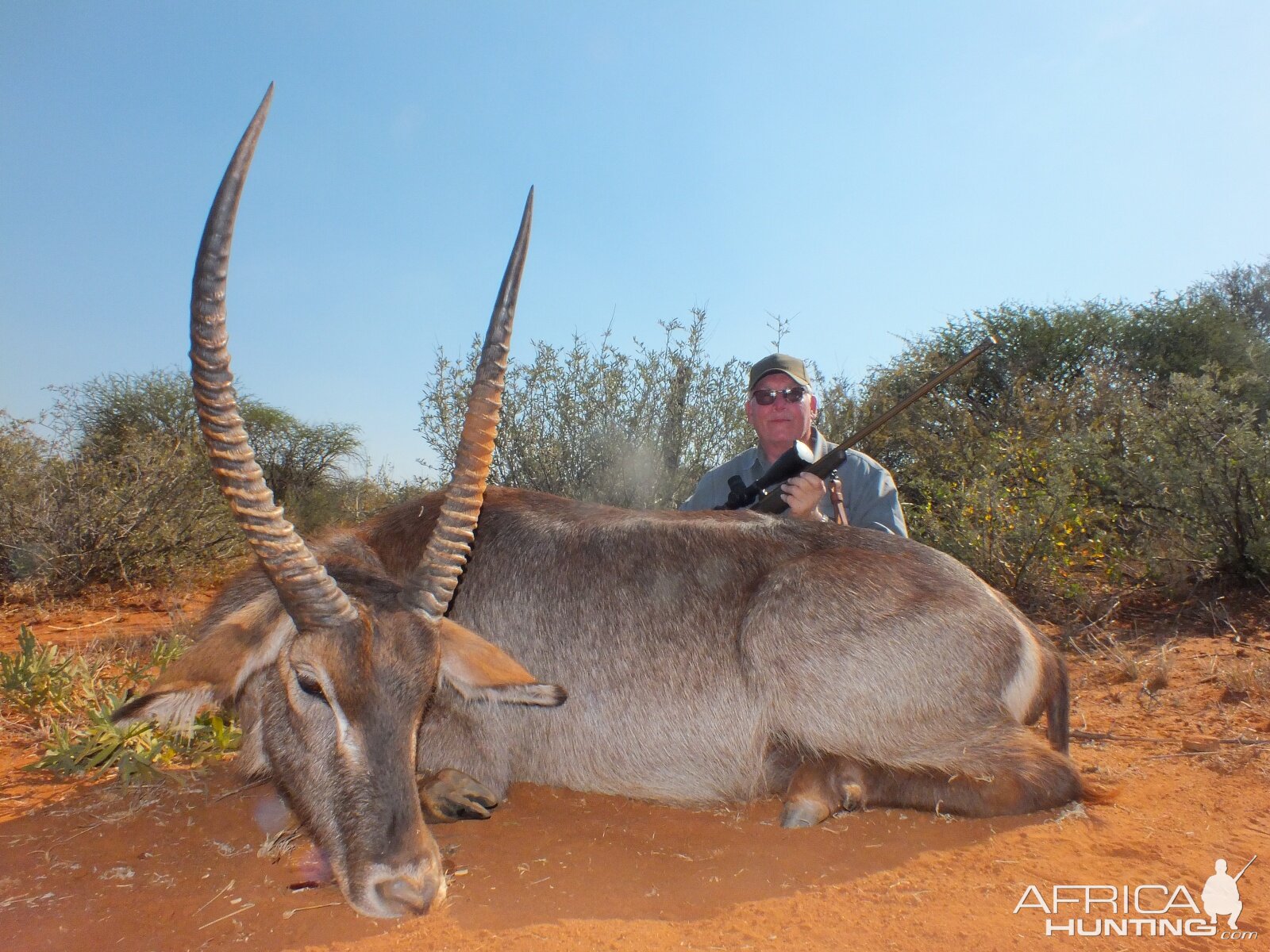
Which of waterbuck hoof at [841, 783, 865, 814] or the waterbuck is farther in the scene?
waterbuck hoof at [841, 783, 865, 814]

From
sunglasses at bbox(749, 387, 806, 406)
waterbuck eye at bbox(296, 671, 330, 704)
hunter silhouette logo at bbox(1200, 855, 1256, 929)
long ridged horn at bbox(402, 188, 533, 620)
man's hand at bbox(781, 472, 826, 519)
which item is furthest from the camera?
sunglasses at bbox(749, 387, 806, 406)

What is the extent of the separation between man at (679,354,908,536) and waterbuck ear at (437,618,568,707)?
2.67m

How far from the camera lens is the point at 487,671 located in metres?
3.37

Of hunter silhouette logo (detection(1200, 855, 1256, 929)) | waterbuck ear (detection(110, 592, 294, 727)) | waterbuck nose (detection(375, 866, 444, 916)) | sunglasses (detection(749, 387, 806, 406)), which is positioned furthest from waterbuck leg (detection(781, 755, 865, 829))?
sunglasses (detection(749, 387, 806, 406))

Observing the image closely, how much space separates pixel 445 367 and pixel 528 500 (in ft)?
19.5

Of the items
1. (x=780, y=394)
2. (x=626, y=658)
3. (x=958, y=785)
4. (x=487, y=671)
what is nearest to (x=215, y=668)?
(x=487, y=671)

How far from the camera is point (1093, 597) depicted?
7.97 m

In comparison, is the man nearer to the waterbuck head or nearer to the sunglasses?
the sunglasses

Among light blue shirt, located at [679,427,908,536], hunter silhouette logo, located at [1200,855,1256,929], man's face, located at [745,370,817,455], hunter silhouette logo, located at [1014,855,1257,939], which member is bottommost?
hunter silhouette logo, located at [1014,855,1257,939]

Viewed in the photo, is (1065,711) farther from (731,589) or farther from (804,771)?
(731,589)

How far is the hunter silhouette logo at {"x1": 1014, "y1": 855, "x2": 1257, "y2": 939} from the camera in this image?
285cm

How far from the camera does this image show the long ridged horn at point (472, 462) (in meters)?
3.33

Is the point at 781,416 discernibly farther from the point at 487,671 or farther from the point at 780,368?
the point at 487,671

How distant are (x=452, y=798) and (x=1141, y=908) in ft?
8.81
